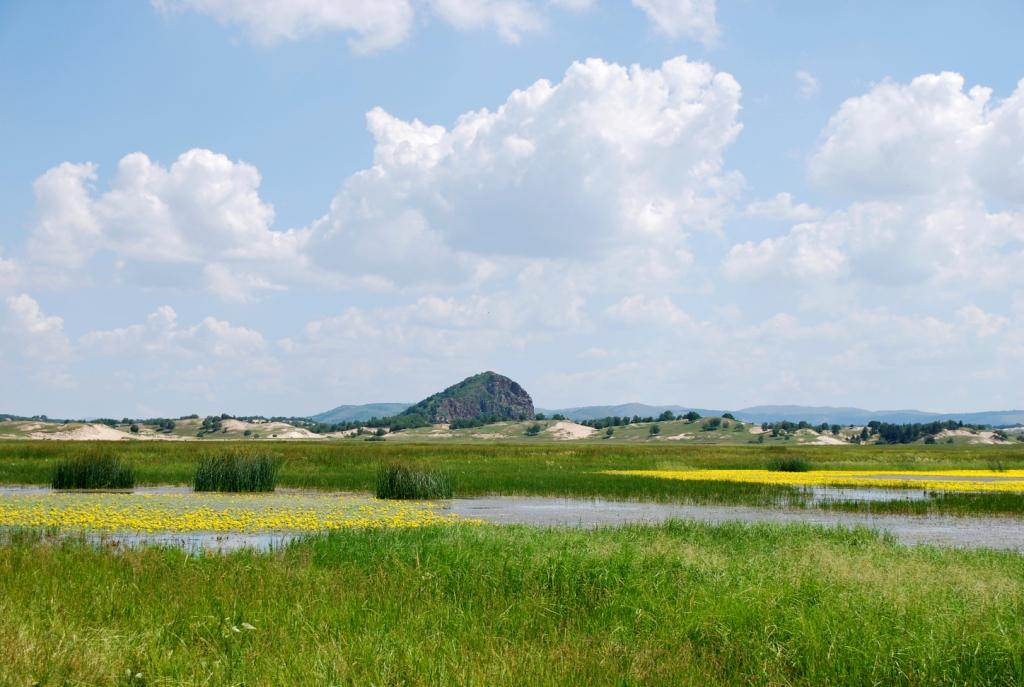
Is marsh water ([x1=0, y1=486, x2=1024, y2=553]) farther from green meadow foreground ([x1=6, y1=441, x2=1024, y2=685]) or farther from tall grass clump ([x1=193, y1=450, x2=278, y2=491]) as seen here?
green meadow foreground ([x1=6, y1=441, x2=1024, y2=685])

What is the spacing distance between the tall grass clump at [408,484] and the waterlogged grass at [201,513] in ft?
9.72

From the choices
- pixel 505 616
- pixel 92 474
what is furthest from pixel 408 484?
pixel 505 616

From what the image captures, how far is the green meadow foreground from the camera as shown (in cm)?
892

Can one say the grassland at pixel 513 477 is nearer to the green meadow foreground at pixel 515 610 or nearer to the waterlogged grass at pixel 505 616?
the green meadow foreground at pixel 515 610

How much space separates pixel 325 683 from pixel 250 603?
398 cm

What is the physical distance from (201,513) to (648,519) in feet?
45.4

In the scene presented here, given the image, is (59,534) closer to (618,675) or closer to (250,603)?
(250,603)

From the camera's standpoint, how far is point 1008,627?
10359mm

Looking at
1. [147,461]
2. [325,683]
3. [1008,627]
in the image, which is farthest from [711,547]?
[147,461]

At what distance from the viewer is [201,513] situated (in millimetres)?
25953

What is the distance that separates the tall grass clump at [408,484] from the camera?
115 ft

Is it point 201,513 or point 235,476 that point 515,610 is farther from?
point 235,476

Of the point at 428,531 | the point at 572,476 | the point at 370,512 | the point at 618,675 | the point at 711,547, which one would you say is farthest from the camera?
the point at 572,476

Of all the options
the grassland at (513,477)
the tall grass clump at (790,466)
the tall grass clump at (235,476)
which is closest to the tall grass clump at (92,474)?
the grassland at (513,477)
